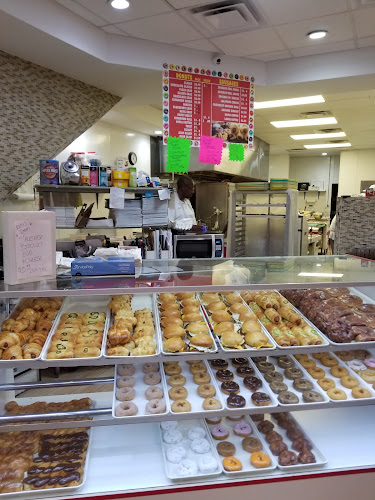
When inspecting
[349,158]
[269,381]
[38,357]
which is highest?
[349,158]

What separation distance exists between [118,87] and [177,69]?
2.88 feet

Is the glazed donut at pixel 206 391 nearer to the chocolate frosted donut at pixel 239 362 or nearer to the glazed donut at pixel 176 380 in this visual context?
the glazed donut at pixel 176 380

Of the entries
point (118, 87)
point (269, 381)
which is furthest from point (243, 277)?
point (118, 87)

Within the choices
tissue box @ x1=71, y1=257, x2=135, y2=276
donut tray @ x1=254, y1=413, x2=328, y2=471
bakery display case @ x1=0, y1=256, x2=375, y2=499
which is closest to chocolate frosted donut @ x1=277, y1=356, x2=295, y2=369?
bakery display case @ x1=0, y1=256, x2=375, y2=499

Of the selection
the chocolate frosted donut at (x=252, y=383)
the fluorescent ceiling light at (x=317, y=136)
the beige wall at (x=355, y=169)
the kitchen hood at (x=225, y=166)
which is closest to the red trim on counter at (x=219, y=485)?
the chocolate frosted donut at (x=252, y=383)

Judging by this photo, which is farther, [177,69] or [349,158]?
[349,158]

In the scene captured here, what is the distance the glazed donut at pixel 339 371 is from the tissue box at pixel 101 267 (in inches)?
47.4

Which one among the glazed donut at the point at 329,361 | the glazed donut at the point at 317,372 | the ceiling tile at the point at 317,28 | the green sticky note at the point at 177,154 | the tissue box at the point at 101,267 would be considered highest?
the ceiling tile at the point at 317,28

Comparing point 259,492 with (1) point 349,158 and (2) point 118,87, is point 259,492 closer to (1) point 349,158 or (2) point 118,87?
(2) point 118,87

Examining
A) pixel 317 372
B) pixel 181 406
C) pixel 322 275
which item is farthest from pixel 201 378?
pixel 322 275

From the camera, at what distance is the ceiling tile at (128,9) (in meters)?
2.83

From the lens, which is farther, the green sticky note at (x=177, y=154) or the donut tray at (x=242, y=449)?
the green sticky note at (x=177, y=154)

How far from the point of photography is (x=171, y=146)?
3803mm

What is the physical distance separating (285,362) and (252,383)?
310 millimetres
